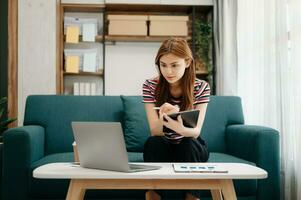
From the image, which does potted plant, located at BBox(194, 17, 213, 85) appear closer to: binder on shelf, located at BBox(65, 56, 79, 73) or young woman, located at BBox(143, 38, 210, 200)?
binder on shelf, located at BBox(65, 56, 79, 73)

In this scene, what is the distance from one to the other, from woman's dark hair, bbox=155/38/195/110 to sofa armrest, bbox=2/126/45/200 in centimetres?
76

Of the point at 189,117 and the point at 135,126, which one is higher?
the point at 189,117

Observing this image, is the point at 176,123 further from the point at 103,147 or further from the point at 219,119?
the point at 219,119

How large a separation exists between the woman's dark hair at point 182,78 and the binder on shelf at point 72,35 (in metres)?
2.14

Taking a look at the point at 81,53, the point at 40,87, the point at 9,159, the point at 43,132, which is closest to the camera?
the point at 9,159

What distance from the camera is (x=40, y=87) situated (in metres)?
3.65

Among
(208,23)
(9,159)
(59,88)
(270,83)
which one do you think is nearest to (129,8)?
(208,23)

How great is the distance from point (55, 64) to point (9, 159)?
174cm

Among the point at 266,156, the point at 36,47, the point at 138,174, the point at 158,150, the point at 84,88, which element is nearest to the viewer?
the point at 138,174

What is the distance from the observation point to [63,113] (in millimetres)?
2664

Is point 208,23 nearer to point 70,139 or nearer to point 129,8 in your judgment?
point 129,8

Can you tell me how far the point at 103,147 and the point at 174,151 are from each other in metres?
0.55

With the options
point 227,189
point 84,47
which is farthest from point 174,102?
point 84,47

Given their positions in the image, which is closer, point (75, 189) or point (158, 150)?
point (75, 189)
